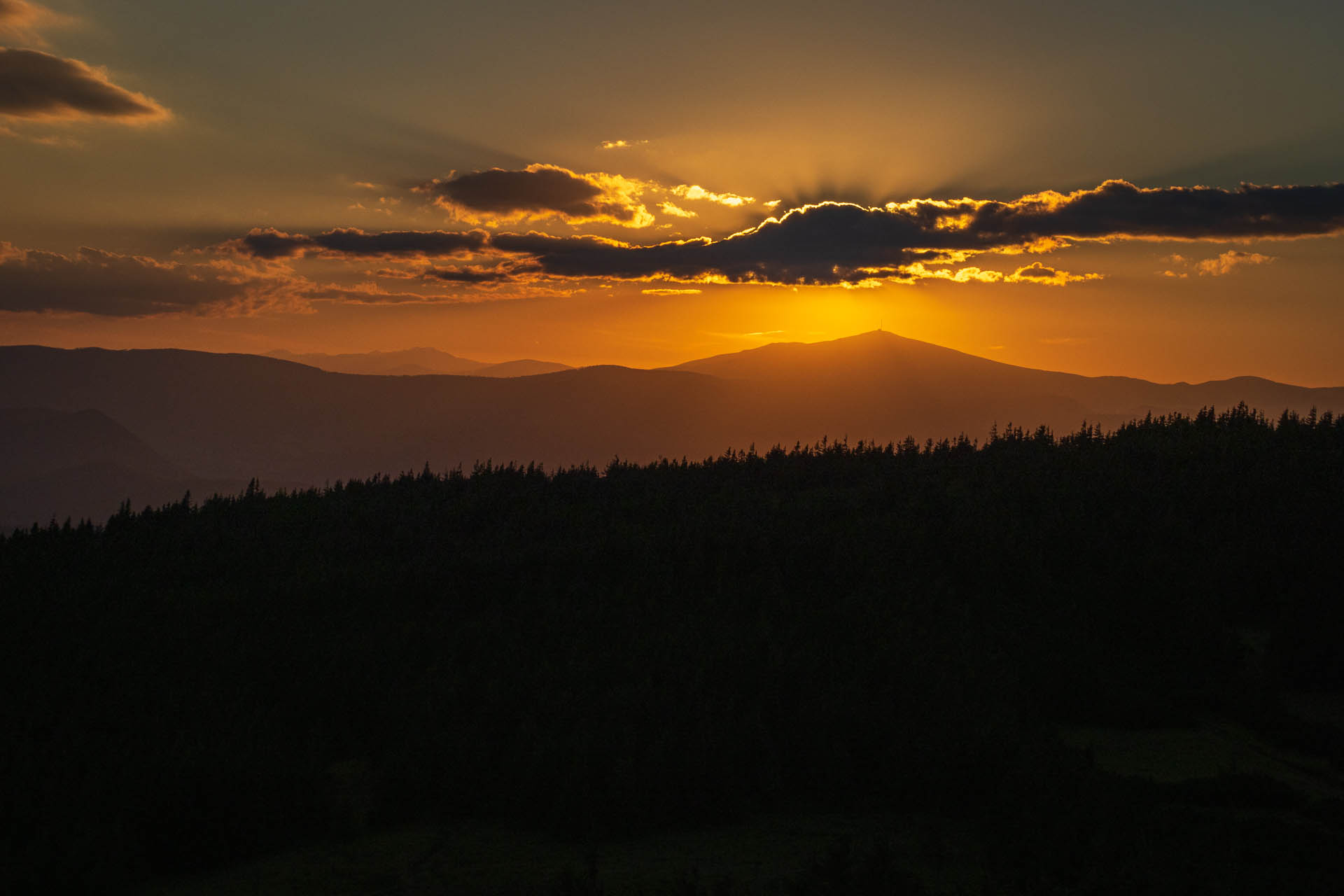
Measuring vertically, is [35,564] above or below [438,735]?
below

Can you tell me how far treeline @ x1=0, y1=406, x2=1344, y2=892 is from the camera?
55.1 ft

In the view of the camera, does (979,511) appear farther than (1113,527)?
Yes

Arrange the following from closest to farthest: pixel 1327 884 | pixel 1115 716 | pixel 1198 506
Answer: pixel 1327 884
pixel 1115 716
pixel 1198 506

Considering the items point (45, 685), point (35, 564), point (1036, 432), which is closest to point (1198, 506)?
point (1036, 432)

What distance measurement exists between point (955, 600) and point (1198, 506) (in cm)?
1594

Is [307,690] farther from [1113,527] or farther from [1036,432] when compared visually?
[1036,432]

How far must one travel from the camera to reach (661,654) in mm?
23891

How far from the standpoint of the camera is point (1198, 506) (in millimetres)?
38938

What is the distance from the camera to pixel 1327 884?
41.1ft

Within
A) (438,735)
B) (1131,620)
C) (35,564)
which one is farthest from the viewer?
(35,564)

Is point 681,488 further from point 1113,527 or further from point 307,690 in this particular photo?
point 307,690

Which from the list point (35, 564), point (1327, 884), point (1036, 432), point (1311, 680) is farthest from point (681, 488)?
point (1327, 884)

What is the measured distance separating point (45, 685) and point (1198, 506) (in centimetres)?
3980

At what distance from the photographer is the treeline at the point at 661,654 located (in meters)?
16.8
